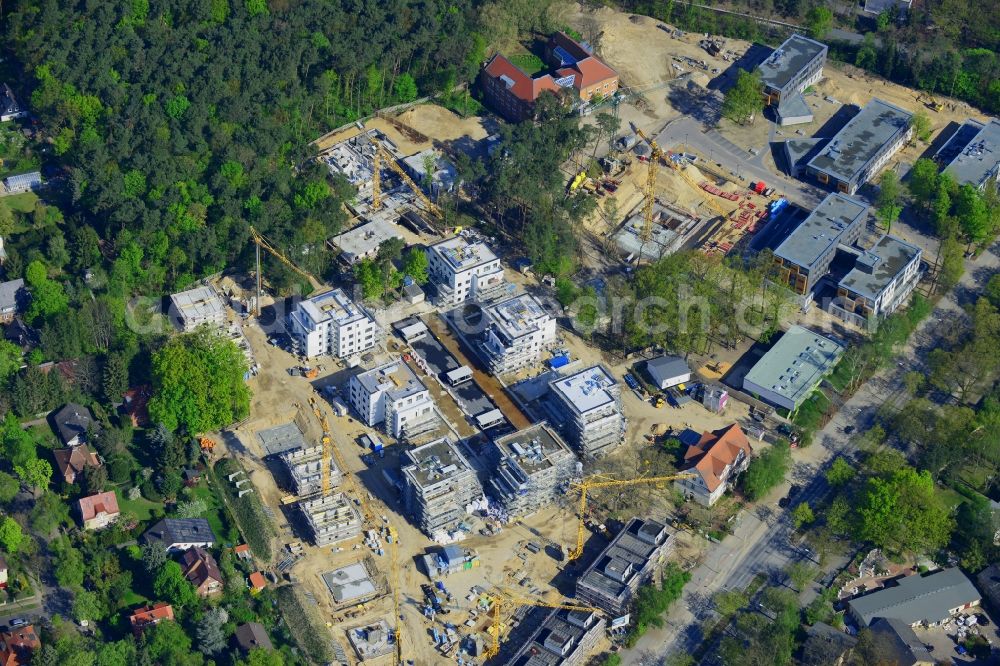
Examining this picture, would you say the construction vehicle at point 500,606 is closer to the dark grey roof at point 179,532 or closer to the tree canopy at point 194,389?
the dark grey roof at point 179,532

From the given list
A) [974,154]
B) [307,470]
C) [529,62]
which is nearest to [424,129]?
[529,62]

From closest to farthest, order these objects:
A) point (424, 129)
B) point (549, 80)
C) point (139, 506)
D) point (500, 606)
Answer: point (500, 606) → point (139, 506) → point (424, 129) → point (549, 80)

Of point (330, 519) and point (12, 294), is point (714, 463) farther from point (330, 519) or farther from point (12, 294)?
point (12, 294)

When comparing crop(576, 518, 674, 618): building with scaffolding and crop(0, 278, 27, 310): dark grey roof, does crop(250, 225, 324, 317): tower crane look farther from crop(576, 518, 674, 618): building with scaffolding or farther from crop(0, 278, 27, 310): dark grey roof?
crop(576, 518, 674, 618): building with scaffolding

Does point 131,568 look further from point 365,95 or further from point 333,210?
point 365,95

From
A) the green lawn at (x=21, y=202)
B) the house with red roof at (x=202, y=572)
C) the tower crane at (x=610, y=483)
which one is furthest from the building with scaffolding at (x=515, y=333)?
the green lawn at (x=21, y=202)

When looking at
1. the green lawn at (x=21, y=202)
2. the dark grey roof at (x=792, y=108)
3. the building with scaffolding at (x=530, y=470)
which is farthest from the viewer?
the dark grey roof at (x=792, y=108)
